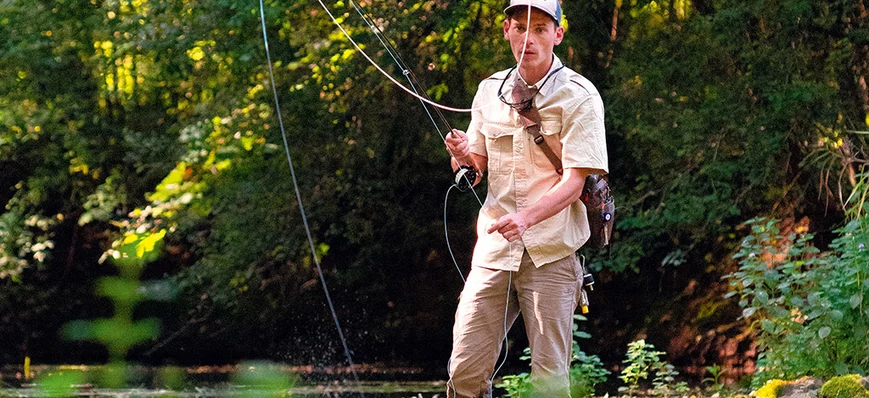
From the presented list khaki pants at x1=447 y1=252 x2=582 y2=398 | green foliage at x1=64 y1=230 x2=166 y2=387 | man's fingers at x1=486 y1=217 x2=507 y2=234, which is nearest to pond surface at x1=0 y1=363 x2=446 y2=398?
green foliage at x1=64 y1=230 x2=166 y2=387

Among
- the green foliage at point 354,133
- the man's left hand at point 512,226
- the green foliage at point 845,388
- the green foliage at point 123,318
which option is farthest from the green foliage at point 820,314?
the green foliage at point 123,318

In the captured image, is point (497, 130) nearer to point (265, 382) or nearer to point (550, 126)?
point (550, 126)

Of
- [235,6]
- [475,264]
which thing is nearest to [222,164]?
[235,6]

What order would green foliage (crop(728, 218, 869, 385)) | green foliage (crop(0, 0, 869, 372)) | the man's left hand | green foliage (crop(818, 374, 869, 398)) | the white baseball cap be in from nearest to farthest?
the man's left hand, the white baseball cap, green foliage (crop(818, 374, 869, 398)), green foliage (crop(728, 218, 869, 385)), green foliage (crop(0, 0, 869, 372))

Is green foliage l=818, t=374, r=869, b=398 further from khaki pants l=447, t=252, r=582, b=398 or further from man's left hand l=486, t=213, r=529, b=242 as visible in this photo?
man's left hand l=486, t=213, r=529, b=242

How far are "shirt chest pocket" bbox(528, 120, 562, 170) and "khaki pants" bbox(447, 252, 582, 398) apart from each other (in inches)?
9.7

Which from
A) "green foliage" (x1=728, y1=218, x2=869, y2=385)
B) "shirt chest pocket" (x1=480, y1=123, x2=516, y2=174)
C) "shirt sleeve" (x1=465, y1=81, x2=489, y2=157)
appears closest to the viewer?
"shirt chest pocket" (x1=480, y1=123, x2=516, y2=174)

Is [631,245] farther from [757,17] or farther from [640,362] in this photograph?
[640,362]

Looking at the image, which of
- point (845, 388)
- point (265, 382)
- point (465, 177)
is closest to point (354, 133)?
point (845, 388)

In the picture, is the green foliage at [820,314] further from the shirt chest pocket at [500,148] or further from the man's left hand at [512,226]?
the man's left hand at [512,226]

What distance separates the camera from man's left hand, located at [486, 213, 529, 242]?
3238mm

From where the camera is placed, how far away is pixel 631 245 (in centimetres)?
1095

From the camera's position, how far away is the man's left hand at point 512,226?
127 inches

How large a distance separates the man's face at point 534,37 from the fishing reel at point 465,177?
0.36m
